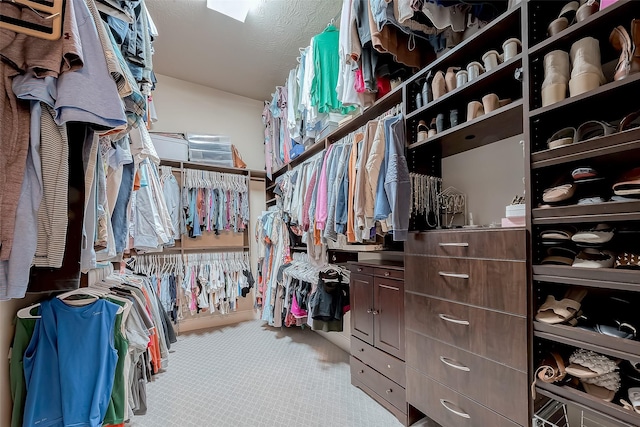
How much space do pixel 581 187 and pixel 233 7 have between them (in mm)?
2779

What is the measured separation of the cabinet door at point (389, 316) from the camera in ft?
5.56

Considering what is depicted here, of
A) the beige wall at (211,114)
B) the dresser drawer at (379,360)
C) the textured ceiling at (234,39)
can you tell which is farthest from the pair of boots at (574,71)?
the beige wall at (211,114)

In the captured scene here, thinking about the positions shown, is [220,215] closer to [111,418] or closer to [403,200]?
[111,418]

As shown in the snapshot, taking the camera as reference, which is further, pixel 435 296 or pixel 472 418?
pixel 435 296

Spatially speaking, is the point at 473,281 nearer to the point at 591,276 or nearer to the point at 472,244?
the point at 472,244

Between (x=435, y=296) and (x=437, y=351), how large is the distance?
287mm

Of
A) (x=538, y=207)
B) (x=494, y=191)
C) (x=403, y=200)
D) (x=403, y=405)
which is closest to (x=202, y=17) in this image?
(x=403, y=200)

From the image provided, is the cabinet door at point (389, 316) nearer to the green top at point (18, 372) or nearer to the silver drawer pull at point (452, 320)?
the silver drawer pull at point (452, 320)

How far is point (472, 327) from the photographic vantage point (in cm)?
126

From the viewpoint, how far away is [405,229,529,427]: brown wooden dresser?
3.65 ft

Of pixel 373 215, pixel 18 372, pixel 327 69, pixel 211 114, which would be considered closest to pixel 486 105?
pixel 373 215

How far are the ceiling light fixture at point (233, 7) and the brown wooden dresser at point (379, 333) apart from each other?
238cm

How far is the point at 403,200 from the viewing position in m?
1.55

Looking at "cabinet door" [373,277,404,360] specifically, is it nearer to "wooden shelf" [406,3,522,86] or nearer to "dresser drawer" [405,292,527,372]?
"dresser drawer" [405,292,527,372]
